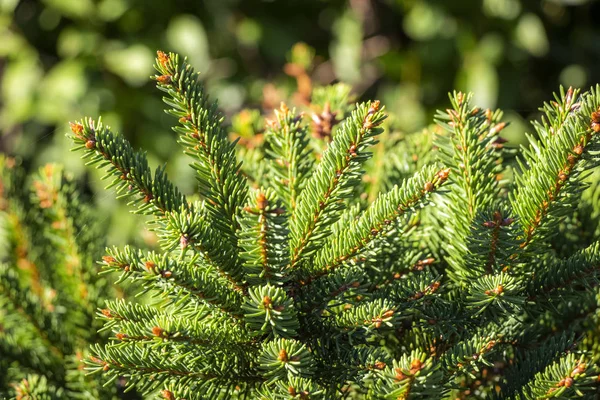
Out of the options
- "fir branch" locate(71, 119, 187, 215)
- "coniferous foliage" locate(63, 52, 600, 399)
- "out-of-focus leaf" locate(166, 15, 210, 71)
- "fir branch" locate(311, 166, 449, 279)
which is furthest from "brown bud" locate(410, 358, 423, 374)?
"out-of-focus leaf" locate(166, 15, 210, 71)

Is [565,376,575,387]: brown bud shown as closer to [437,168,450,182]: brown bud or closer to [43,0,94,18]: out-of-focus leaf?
[437,168,450,182]: brown bud

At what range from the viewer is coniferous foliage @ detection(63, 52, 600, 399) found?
0.44 metres

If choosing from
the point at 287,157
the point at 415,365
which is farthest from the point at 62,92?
the point at 415,365

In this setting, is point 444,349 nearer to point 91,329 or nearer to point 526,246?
point 526,246

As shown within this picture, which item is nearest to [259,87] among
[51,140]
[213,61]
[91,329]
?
[213,61]

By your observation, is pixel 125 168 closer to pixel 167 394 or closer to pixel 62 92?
pixel 167 394

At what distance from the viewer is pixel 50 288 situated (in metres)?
0.74

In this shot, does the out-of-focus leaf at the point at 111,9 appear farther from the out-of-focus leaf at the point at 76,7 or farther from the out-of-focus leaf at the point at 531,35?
the out-of-focus leaf at the point at 531,35

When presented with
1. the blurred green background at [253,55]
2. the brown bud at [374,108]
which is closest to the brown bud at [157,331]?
the brown bud at [374,108]

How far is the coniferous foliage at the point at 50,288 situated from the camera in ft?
2.06

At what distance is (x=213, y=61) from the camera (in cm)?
219

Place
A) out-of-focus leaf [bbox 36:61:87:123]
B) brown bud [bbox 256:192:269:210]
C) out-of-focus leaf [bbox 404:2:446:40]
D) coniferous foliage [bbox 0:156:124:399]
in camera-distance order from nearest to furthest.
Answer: brown bud [bbox 256:192:269:210]
coniferous foliage [bbox 0:156:124:399]
out-of-focus leaf [bbox 36:61:87:123]
out-of-focus leaf [bbox 404:2:446:40]

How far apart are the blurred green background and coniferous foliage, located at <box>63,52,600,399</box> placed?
1.40 m

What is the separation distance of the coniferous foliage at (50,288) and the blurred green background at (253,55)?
1.07 meters
